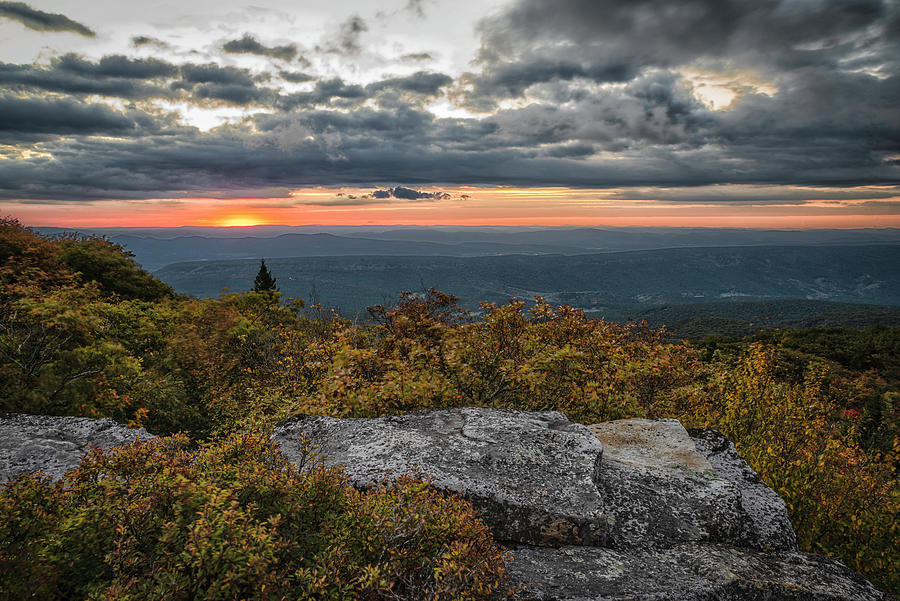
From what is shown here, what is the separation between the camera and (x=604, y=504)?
5.49 meters

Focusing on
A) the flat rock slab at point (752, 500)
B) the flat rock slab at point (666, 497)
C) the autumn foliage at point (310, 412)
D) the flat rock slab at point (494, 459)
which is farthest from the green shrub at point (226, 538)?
the flat rock slab at point (752, 500)

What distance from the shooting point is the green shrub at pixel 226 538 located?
9.80ft

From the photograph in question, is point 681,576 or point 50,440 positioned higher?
point 50,440

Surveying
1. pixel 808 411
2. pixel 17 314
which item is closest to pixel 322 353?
pixel 17 314

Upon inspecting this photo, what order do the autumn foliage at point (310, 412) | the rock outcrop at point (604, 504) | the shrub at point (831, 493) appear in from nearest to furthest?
1. the autumn foliage at point (310, 412)
2. the rock outcrop at point (604, 504)
3. the shrub at point (831, 493)

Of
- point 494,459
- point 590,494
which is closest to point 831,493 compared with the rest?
point 590,494

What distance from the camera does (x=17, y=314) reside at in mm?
9602

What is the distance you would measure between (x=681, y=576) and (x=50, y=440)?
9200mm

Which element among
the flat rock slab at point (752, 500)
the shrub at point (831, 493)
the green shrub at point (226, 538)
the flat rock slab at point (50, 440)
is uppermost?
the green shrub at point (226, 538)

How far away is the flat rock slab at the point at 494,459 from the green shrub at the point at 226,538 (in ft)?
2.26

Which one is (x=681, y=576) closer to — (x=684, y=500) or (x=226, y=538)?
(x=684, y=500)

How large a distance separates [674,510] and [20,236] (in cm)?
2214

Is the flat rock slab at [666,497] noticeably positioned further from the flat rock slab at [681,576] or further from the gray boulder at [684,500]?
the flat rock slab at [681,576]

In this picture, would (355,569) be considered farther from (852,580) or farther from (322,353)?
(322,353)
